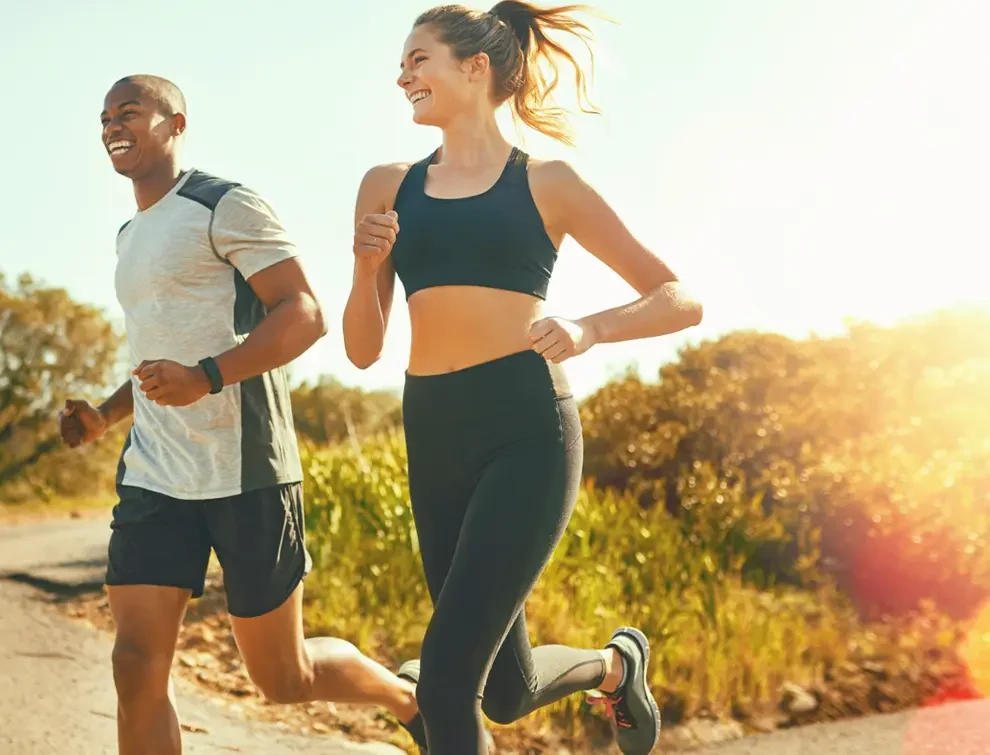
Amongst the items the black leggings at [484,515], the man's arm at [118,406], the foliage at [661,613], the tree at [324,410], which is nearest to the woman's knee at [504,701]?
the black leggings at [484,515]

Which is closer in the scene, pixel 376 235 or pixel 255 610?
pixel 376 235

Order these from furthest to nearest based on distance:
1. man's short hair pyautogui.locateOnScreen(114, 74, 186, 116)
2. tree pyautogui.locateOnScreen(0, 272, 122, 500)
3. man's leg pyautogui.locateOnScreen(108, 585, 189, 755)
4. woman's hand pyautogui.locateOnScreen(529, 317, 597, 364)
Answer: tree pyautogui.locateOnScreen(0, 272, 122, 500) → man's short hair pyautogui.locateOnScreen(114, 74, 186, 116) → man's leg pyautogui.locateOnScreen(108, 585, 189, 755) → woman's hand pyautogui.locateOnScreen(529, 317, 597, 364)

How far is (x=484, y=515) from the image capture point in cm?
287

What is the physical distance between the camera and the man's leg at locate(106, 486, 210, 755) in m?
3.15

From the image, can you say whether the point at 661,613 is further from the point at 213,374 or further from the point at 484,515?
the point at 213,374

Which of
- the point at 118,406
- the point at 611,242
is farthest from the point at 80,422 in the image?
the point at 611,242

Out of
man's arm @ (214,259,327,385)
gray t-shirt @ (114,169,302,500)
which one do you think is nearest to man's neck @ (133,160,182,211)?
gray t-shirt @ (114,169,302,500)

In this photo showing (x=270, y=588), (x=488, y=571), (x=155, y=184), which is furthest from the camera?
(x=155, y=184)

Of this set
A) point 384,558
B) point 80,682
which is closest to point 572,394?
point 80,682

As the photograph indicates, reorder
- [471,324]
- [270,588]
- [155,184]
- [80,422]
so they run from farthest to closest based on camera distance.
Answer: [80,422]
[155,184]
[270,588]
[471,324]

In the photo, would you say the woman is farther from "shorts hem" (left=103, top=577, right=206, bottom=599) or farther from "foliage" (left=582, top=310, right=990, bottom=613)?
"foliage" (left=582, top=310, right=990, bottom=613)

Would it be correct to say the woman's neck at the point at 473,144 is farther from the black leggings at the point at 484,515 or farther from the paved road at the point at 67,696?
the paved road at the point at 67,696

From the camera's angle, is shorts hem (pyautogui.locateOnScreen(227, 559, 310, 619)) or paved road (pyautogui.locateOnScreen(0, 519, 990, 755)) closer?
shorts hem (pyautogui.locateOnScreen(227, 559, 310, 619))

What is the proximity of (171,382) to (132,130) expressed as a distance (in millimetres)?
879
